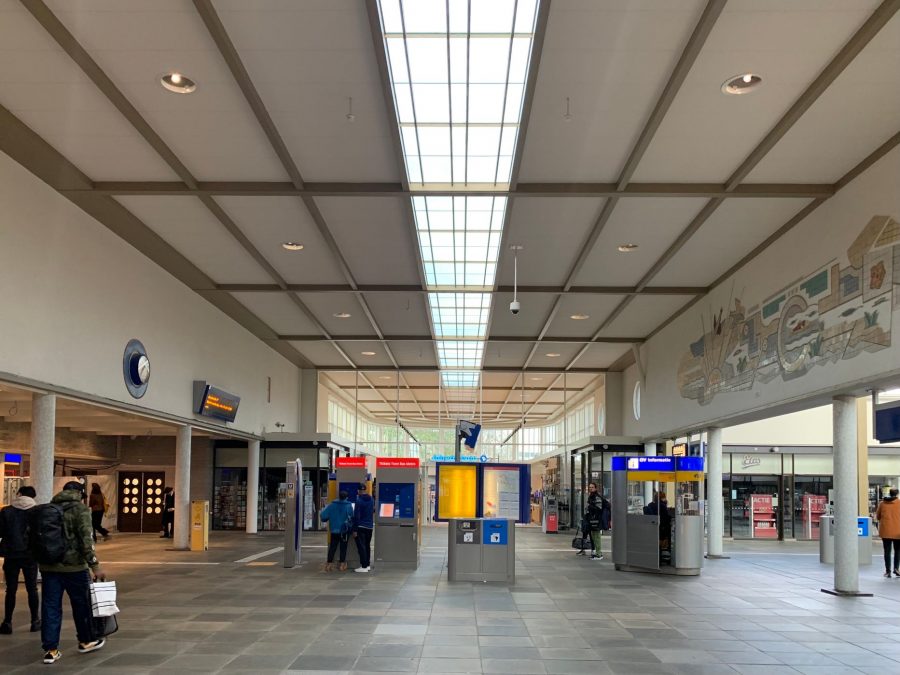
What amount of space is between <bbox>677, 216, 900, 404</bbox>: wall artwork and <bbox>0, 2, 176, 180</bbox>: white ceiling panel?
30.2 feet

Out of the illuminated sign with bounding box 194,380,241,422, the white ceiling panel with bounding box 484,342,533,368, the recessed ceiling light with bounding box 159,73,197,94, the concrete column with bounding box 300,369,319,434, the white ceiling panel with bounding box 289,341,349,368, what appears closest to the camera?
the recessed ceiling light with bounding box 159,73,197,94

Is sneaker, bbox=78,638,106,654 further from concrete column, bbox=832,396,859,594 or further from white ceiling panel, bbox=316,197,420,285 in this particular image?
concrete column, bbox=832,396,859,594

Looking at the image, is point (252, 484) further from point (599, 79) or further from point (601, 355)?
point (599, 79)

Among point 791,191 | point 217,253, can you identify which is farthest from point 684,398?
point 217,253

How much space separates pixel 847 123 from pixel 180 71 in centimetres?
745

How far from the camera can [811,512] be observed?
79.6 ft

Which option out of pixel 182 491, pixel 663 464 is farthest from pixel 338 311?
pixel 663 464

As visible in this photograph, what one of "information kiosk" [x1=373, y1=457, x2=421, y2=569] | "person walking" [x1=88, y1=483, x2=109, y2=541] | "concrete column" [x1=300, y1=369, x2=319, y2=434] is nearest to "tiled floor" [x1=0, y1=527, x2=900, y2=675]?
"information kiosk" [x1=373, y1=457, x2=421, y2=569]

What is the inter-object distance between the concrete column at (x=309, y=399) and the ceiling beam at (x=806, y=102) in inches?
666

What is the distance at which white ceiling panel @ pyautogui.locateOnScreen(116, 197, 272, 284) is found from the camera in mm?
12703

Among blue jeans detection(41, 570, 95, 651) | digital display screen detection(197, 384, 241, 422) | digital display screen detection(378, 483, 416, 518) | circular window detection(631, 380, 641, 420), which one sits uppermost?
circular window detection(631, 380, 641, 420)

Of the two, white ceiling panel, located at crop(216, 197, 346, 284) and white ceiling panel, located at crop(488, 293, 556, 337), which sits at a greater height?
white ceiling panel, located at crop(216, 197, 346, 284)

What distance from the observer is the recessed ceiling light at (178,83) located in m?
8.82

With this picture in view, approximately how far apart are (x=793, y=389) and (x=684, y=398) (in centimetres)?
649
